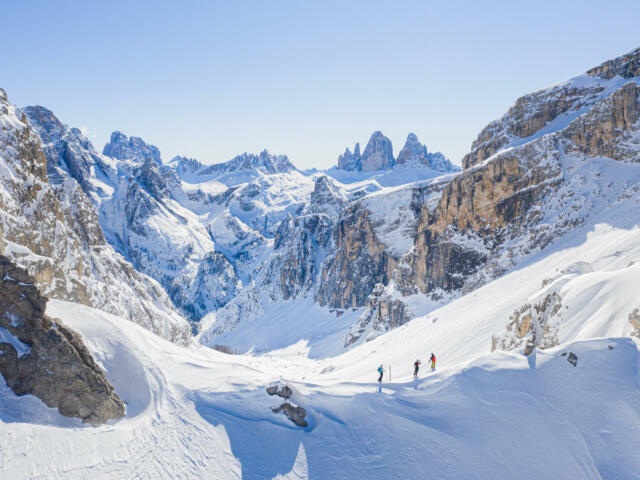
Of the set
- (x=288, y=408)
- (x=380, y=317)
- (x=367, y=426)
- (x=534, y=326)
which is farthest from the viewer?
(x=380, y=317)

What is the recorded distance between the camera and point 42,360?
1531 cm

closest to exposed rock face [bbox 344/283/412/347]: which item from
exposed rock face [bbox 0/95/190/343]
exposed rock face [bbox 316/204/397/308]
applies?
exposed rock face [bbox 316/204/397/308]

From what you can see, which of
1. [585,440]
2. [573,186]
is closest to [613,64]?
[573,186]

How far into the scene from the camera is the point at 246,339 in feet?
447

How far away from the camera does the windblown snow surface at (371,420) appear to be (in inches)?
541

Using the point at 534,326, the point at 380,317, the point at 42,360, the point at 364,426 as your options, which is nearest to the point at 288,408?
the point at 364,426

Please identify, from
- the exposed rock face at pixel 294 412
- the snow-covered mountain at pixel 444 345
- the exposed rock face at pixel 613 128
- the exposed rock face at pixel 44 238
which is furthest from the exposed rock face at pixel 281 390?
the exposed rock face at pixel 613 128

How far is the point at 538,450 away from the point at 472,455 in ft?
7.82

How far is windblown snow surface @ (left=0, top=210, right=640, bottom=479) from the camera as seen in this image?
13734 millimetres

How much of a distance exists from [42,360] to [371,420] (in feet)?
45.8

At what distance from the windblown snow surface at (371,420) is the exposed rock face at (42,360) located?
1.69 feet

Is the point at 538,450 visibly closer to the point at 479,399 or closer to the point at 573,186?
the point at 479,399

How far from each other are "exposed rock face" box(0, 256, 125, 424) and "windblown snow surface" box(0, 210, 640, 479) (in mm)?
516

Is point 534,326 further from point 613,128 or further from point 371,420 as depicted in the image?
point 613,128
